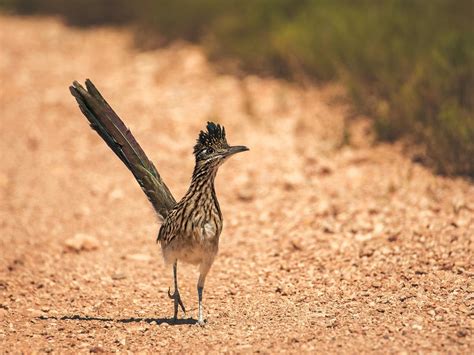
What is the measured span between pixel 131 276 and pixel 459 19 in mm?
6496

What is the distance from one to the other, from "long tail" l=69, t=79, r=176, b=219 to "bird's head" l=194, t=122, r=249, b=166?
0.74 meters

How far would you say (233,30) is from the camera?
39.2 ft

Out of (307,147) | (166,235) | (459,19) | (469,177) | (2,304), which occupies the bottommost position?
(2,304)

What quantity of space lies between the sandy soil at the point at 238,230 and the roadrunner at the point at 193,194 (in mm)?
551

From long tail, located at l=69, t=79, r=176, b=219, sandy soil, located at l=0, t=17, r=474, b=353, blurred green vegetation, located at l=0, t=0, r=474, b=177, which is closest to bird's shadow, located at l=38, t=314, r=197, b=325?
sandy soil, located at l=0, t=17, r=474, b=353

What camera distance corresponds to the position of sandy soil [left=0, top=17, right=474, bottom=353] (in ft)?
16.4

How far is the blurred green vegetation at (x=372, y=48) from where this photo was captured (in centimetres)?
857

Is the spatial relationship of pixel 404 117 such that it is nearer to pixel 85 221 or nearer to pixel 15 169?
pixel 85 221

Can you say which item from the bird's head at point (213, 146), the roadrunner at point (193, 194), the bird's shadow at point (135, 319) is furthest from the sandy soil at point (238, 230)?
the bird's head at point (213, 146)

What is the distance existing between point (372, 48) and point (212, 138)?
5583mm

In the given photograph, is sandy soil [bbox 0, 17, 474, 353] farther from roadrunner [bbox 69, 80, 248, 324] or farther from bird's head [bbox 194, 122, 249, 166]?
bird's head [bbox 194, 122, 249, 166]

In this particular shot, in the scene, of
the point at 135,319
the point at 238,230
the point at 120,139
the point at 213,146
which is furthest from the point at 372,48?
the point at 135,319

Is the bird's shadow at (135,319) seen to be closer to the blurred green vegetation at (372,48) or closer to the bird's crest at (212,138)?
the bird's crest at (212,138)

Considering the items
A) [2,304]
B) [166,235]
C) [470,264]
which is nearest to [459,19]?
[470,264]
